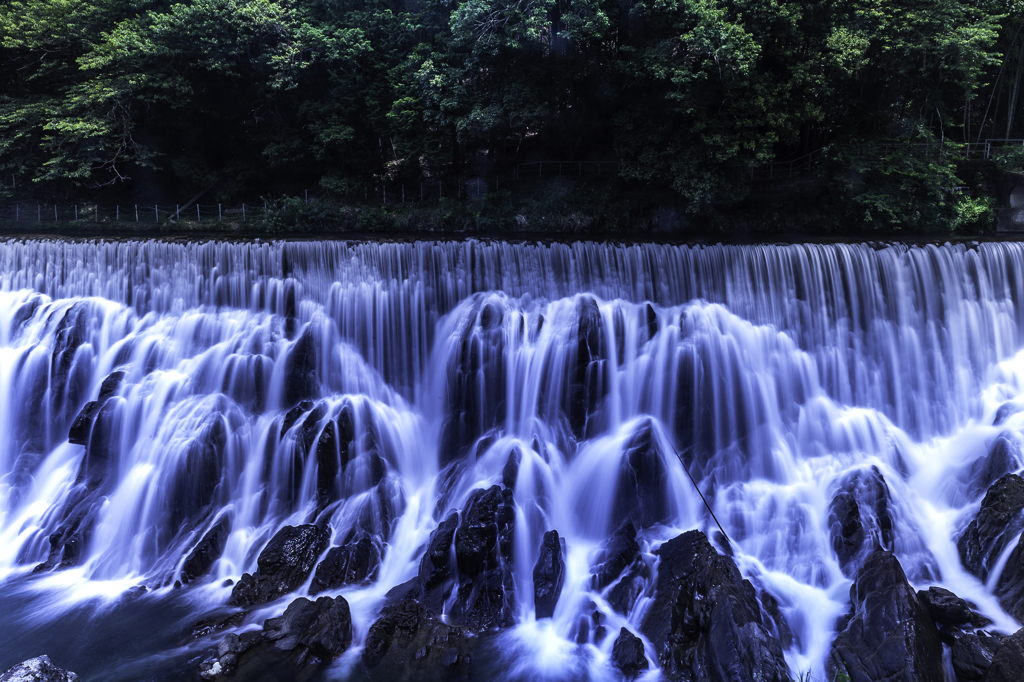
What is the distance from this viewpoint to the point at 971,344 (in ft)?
44.4

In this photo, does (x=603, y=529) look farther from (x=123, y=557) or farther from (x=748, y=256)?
(x=123, y=557)

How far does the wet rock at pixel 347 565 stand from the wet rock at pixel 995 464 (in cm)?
1064

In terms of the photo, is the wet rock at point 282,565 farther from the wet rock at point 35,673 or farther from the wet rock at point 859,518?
the wet rock at point 859,518

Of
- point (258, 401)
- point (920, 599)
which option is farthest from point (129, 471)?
point (920, 599)

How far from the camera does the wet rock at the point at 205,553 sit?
1071 centimetres

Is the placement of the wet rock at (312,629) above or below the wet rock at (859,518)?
below

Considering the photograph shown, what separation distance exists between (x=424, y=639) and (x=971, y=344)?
13.0m

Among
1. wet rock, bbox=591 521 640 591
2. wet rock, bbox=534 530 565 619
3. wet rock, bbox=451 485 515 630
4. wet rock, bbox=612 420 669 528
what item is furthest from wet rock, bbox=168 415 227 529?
wet rock, bbox=612 420 669 528

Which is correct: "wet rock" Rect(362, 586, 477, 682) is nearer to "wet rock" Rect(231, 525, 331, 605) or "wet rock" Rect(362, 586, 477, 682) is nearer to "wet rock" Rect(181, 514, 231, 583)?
"wet rock" Rect(231, 525, 331, 605)

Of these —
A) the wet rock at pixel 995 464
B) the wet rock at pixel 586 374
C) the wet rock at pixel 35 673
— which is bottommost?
the wet rock at pixel 35 673

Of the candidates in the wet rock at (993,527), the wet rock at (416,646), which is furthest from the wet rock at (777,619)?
the wet rock at (416,646)

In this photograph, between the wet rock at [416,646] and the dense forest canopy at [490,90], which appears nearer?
the wet rock at [416,646]

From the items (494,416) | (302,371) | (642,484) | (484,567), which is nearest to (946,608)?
(642,484)

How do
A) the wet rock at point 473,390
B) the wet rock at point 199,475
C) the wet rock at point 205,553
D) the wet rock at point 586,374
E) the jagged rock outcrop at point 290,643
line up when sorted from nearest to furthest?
1. the jagged rock outcrop at point 290,643
2. the wet rock at point 205,553
3. the wet rock at point 199,475
4. the wet rock at point 586,374
5. the wet rock at point 473,390
